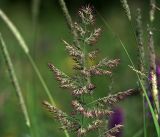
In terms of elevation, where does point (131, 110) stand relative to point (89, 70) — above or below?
below

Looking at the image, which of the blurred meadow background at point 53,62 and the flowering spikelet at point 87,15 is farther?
the blurred meadow background at point 53,62

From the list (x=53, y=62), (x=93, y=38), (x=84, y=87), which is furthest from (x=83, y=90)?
(x=53, y=62)

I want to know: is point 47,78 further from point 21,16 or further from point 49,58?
point 21,16

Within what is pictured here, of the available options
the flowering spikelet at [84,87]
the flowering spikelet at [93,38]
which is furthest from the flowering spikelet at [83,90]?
the flowering spikelet at [93,38]

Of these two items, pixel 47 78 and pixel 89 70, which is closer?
pixel 89 70

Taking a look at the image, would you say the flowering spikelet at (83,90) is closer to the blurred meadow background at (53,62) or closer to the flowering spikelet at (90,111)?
the flowering spikelet at (90,111)

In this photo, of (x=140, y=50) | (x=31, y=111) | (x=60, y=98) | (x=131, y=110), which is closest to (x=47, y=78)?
(x=60, y=98)

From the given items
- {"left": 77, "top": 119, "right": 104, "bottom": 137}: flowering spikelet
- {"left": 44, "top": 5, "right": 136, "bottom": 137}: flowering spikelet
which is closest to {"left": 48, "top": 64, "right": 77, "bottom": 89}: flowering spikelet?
{"left": 44, "top": 5, "right": 136, "bottom": 137}: flowering spikelet
